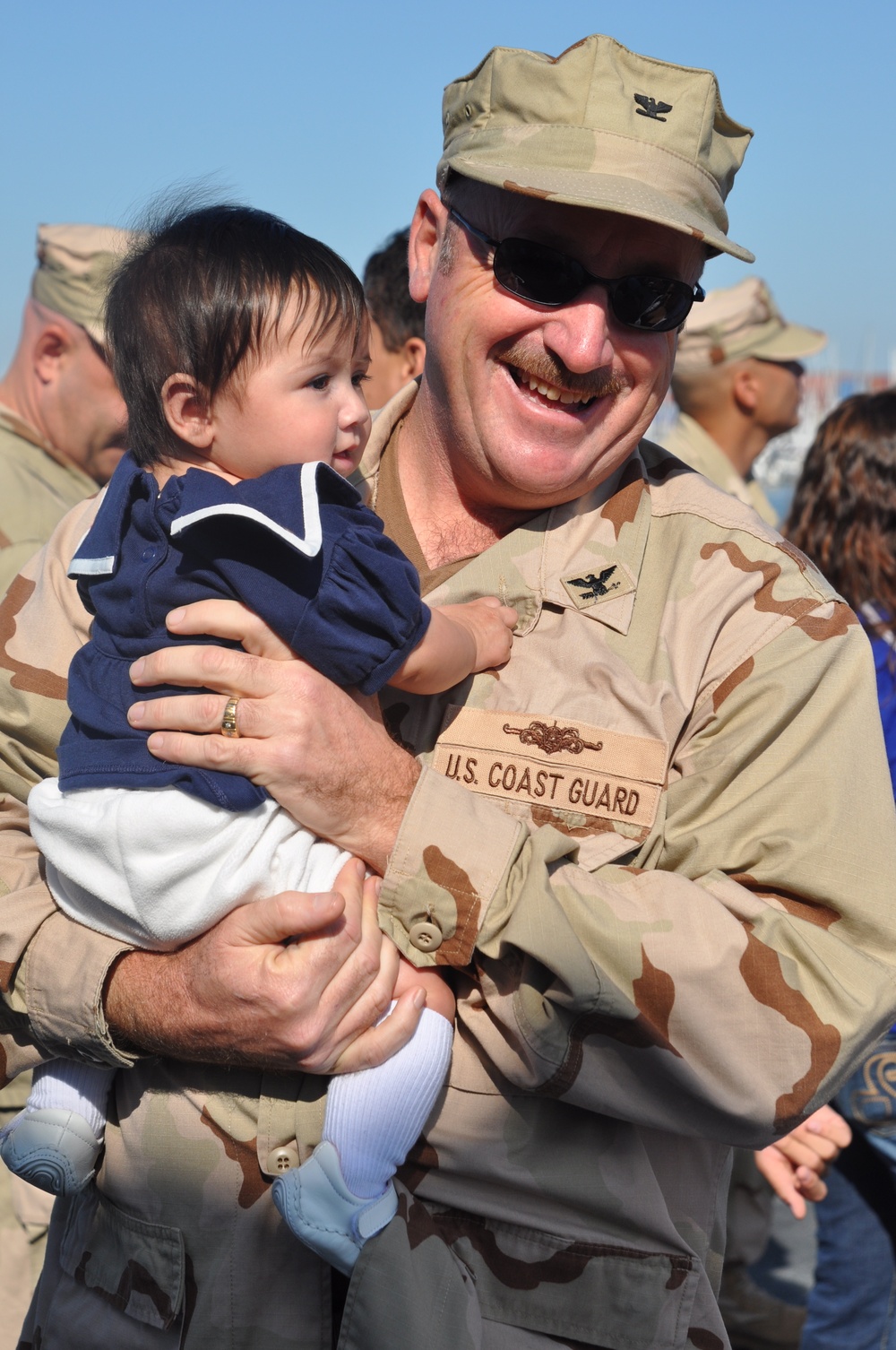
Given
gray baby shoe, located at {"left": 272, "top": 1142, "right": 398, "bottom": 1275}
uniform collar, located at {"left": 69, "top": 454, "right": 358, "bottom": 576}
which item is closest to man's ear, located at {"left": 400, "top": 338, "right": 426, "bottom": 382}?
uniform collar, located at {"left": 69, "top": 454, "right": 358, "bottom": 576}

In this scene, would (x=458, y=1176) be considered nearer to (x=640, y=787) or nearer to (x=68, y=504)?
(x=640, y=787)

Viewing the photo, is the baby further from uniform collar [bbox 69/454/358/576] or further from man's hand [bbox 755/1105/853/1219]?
Answer: man's hand [bbox 755/1105/853/1219]

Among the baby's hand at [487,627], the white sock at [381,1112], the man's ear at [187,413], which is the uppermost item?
the man's ear at [187,413]

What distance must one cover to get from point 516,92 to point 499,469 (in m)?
0.75

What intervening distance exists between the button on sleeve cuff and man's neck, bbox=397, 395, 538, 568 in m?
0.74

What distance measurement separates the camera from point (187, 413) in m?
2.23

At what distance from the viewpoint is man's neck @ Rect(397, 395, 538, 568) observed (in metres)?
2.75

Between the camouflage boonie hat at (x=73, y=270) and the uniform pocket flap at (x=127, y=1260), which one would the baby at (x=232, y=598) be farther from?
the camouflage boonie hat at (x=73, y=270)

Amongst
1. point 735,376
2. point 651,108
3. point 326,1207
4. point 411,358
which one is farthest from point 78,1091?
point 735,376

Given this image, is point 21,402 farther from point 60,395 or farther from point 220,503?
point 220,503

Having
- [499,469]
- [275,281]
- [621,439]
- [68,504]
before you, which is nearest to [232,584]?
[275,281]

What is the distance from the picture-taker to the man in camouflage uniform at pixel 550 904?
6.63ft

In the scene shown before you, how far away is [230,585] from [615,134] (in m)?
1.17

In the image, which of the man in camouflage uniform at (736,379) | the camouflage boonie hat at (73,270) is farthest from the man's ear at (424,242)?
the man in camouflage uniform at (736,379)
